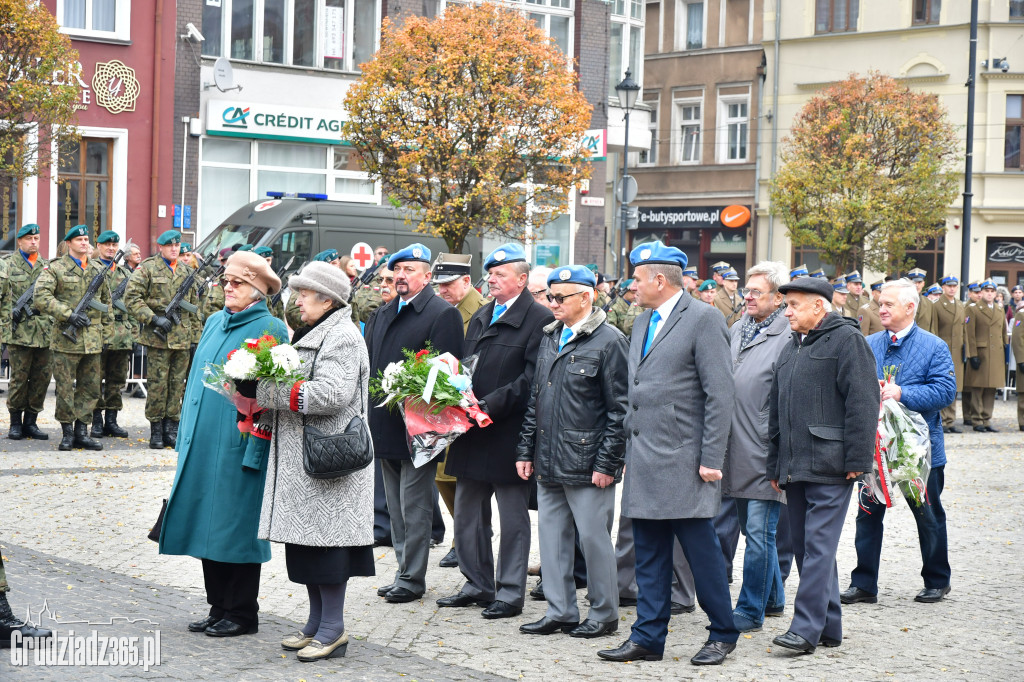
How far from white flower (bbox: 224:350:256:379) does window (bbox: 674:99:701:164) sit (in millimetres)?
37346

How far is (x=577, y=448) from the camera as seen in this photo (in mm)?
6766

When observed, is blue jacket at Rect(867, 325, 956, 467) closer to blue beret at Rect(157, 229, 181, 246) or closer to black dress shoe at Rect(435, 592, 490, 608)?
black dress shoe at Rect(435, 592, 490, 608)

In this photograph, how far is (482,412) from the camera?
7195 millimetres

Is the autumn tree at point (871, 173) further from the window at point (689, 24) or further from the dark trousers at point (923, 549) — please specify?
the dark trousers at point (923, 549)

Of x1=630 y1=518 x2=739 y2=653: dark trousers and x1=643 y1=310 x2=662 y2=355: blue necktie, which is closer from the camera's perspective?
x1=630 y1=518 x2=739 y2=653: dark trousers

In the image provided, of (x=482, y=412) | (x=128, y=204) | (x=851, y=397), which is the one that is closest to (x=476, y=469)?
(x=482, y=412)

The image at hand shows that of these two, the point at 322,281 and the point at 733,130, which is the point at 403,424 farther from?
the point at 733,130

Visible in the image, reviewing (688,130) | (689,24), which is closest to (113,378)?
(688,130)

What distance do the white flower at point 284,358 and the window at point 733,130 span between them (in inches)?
1443

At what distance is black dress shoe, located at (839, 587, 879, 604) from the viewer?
7.78 metres

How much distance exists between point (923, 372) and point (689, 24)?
3682 cm

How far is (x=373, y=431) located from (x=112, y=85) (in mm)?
20462

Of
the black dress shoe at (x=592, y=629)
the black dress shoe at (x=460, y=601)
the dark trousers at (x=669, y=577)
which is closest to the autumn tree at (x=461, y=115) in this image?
the black dress shoe at (x=460, y=601)

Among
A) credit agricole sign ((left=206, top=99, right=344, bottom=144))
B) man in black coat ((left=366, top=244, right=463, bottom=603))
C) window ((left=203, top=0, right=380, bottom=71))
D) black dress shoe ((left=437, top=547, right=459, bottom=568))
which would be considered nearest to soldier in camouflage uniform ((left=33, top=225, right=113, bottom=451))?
black dress shoe ((left=437, top=547, right=459, bottom=568))
